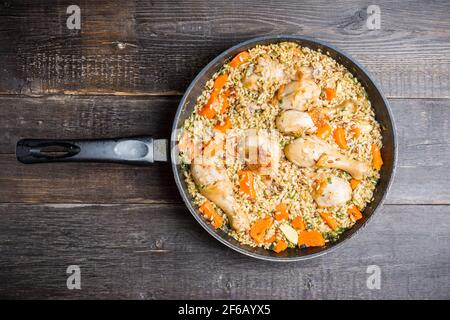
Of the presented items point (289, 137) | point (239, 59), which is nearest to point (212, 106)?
point (239, 59)

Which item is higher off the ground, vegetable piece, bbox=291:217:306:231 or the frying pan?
the frying pan

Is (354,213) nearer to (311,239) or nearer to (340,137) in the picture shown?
(311,239)

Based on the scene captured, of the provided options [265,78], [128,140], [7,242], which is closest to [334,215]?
[265,78]

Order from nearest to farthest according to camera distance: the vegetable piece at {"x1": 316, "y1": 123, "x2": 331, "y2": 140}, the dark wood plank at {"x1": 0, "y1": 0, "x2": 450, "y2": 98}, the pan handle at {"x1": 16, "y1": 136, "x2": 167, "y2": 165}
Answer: the pan handle at {"x1": 16, "y1": 136, "x2": 167, "y2": 165}
the vegetable piece at {"x1": 316, "y1": 123, "x2": 331, "y2": 140}
the dark wood plank at {"x1": 0, "y1": 0, "x2": 450, "y2": 98}

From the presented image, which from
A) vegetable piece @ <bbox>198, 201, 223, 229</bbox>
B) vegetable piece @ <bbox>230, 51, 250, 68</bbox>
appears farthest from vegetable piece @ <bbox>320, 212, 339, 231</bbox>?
vegetable piece @ <bbox>230, 51, 250, 68</bbox>

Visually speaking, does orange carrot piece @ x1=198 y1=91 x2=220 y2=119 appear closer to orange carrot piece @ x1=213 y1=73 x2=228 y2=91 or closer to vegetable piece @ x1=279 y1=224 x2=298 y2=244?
orange carrot piece @ x1=213 y1=73 x2=228 y2=91

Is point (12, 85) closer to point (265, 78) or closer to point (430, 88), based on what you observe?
point (265, 78)
